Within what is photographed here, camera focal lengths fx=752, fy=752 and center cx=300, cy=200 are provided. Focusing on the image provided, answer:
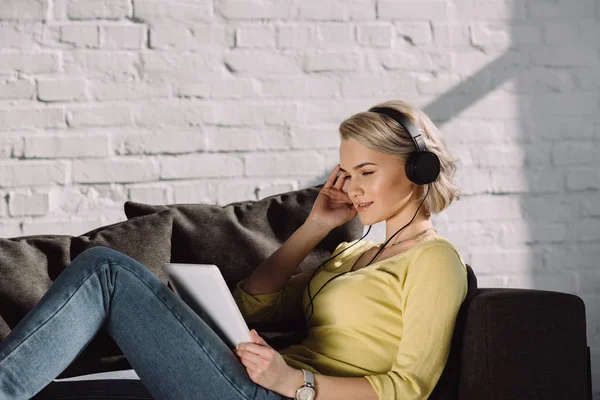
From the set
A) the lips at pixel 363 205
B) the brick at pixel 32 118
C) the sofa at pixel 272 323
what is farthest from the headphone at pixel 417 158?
the brick at pixel 32 118

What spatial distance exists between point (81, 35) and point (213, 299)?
120 centimetres

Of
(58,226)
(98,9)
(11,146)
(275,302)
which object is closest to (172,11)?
(98,9)

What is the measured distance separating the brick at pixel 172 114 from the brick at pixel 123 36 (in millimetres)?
188

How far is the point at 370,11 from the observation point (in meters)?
2.46

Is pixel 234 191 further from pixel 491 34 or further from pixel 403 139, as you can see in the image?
pixel 491 34

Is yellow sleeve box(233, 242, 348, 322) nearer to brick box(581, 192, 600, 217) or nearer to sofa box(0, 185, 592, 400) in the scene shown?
sofa box(0, 185, 592, 400)

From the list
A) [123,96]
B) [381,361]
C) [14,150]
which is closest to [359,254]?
[381,361]

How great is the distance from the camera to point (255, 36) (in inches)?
93.7

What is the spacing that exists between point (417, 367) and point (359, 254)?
47 centimetres

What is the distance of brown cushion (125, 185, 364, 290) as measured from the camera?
73.9 inches

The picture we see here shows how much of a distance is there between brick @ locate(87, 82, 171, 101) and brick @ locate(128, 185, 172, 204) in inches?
10.9

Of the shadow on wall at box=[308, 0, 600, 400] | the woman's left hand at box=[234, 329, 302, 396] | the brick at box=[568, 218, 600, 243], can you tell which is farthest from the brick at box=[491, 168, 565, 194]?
the woman's left hand at box=[234, 329, 302, 396]

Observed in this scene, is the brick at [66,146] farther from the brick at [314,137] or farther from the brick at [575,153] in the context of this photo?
the brick at [575,153]

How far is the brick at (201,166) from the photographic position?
233cm
